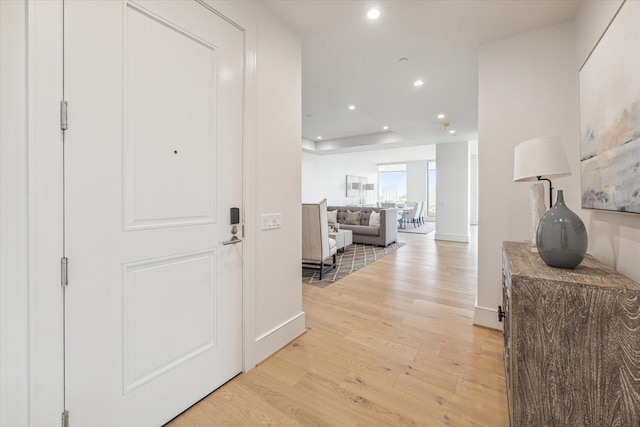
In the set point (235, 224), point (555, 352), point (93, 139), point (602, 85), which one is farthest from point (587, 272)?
point (93, 139)

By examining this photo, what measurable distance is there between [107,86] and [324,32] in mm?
1832

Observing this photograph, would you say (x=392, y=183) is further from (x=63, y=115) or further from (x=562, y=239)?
(x=63, y=115)

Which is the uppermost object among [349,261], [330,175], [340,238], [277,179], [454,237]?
[330,175]

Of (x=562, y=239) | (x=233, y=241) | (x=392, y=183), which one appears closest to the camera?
(x=562, y=239)

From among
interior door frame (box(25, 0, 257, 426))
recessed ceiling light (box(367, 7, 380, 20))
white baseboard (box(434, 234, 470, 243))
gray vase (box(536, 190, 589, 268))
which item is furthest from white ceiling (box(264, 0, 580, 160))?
white baseboard (box(434, 234, 470, 243))

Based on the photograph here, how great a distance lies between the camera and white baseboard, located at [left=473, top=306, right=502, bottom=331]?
243cm

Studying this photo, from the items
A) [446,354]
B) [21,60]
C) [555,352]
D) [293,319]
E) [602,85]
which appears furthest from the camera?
[293,319]

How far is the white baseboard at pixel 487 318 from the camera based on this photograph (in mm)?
2434

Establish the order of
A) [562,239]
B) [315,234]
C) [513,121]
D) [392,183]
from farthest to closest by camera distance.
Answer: [392,183] < [315,234] < [513,121] < [562,239]

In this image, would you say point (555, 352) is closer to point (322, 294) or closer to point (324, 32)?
point (322, 294)

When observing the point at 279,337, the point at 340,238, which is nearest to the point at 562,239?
the point at 279,337

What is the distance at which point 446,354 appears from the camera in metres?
2.06

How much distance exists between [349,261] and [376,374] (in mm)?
3157

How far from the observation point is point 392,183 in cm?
1319
